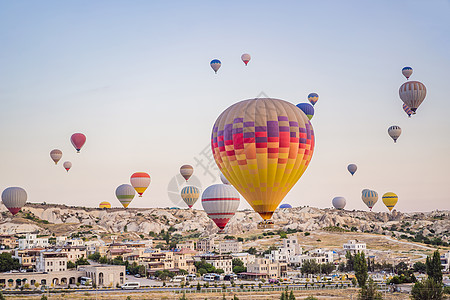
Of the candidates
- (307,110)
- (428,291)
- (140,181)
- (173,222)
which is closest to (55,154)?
(140,181)

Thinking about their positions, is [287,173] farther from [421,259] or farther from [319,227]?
[319,227]

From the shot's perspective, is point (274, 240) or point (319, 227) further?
point (319, 227)

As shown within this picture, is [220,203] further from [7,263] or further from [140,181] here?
[140,181]

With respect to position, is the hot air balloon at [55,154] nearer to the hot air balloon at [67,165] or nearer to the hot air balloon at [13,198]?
the hot air balloon at [13,198]

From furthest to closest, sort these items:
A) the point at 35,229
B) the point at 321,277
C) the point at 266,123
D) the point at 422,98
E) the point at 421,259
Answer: the point at 35,229
the point at 421,259
the point at 321,277
the point at 422,98
the point at 266,123

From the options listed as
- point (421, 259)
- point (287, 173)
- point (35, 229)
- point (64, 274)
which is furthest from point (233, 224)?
point (287, 173)

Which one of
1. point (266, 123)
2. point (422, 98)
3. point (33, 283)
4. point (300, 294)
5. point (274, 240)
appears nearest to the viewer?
point (266, 123)
